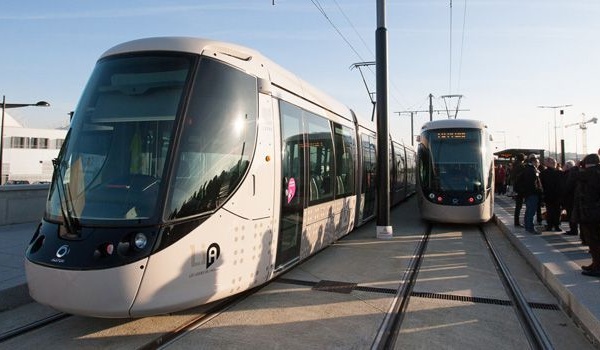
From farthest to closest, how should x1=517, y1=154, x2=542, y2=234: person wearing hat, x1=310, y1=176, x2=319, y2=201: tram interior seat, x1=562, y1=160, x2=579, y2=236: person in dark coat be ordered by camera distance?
x1=517, y1=154, x2=542, y2=234: person wearing hat → x1=562, y1=160, x2=579, y2=236: person in dark coat → x1=310, y1=176, x2=319, y2=201: tram interior seat

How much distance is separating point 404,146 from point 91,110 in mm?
19478

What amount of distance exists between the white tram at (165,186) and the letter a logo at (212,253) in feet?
0.06

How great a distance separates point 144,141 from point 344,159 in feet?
17.8

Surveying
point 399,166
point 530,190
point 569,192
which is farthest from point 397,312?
point 399,166

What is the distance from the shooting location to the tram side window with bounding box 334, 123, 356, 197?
9023 mm

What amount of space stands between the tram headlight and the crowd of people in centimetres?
573

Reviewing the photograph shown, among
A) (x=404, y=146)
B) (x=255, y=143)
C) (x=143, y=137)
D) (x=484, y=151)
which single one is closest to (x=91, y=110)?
(x=143, y=137)

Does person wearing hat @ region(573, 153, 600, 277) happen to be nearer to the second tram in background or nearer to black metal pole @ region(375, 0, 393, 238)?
black metal pole @ region(375, 0, 393, 238)

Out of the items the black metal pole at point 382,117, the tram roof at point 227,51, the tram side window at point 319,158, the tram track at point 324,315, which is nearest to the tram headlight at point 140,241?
the tram track at point 324,315

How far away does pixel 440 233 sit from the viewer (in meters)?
11.9

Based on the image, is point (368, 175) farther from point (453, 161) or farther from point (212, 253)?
point (212, 253)

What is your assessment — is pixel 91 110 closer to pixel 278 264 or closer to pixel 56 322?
pixel 56 322

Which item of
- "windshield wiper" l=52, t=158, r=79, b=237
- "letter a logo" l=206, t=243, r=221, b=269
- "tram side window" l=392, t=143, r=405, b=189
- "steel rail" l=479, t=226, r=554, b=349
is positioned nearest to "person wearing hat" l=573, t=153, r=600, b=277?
"steel rail" l=479, t=226, r=554, b=349

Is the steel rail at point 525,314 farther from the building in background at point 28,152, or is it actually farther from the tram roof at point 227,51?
the building in background at point 28,152
